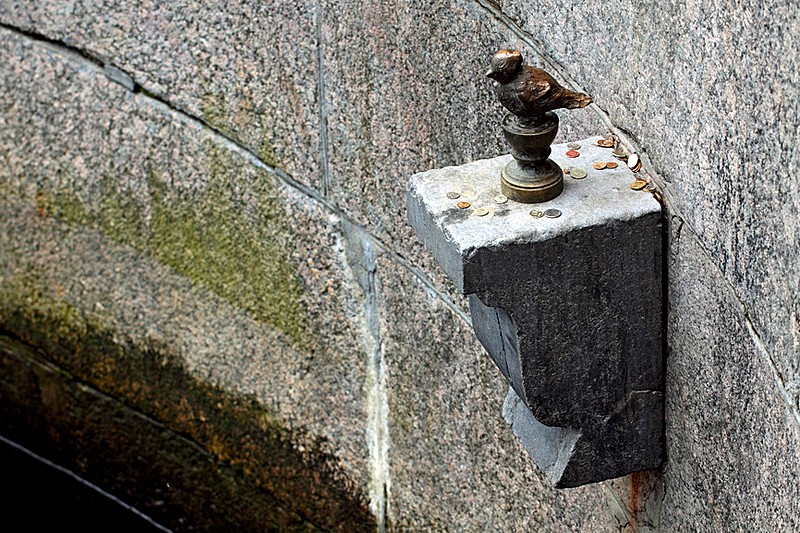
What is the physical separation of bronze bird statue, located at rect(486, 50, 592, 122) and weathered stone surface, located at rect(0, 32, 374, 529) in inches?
42.0

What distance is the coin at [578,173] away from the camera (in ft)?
4.82

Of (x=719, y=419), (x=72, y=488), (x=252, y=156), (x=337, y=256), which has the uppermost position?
(x=719, y=419)

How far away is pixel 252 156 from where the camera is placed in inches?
100.0

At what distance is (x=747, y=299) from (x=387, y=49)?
38.2 inches

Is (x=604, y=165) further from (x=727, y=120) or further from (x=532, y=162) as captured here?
(x=727, y=120)

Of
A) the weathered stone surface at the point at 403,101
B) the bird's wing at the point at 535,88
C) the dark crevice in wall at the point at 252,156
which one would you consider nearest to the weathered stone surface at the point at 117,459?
the dark crevice in wall at the point at 252,156

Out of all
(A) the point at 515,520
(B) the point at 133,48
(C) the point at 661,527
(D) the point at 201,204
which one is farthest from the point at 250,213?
(C) the point at 661,527

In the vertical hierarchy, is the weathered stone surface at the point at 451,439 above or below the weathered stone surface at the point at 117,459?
above

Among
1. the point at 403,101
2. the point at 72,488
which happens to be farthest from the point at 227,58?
the point at 72,488

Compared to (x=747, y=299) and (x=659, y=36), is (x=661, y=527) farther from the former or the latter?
(x=659, y=36)

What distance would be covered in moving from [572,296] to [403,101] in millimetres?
699

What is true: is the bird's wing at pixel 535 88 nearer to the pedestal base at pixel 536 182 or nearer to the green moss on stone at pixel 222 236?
the pedestal base at pixel 536 182

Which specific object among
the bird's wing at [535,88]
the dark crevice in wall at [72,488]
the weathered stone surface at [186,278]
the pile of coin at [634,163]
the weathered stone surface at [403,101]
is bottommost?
the dark crevice in wall at [72,488]

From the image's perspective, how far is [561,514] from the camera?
6.48 feet
